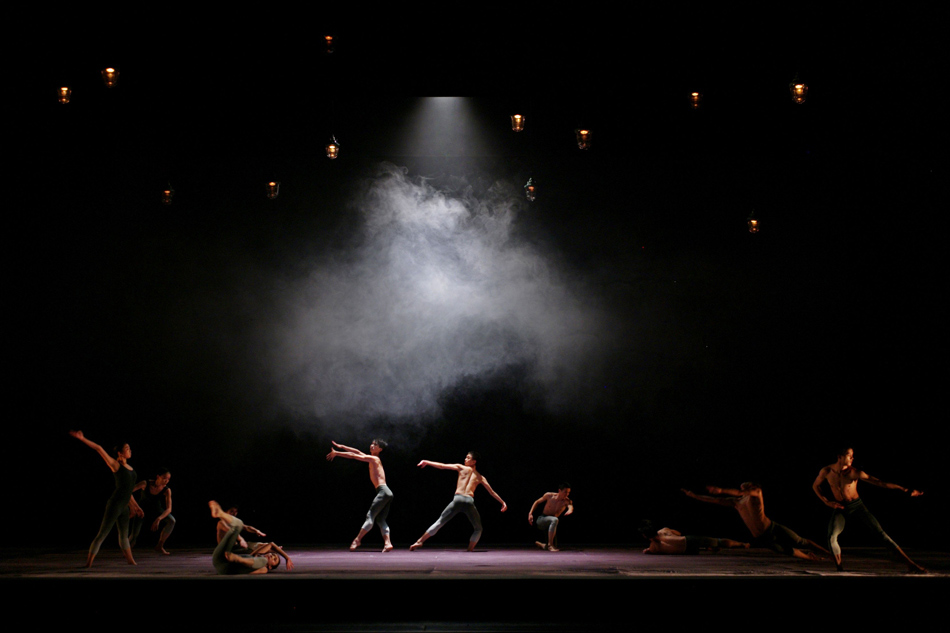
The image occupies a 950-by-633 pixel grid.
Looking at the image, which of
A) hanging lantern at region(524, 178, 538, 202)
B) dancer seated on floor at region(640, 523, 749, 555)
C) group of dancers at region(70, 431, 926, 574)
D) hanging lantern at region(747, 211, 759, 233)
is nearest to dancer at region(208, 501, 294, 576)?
group of dancers at region(70, 431, 926, 574)

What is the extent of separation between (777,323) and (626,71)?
15.7ft

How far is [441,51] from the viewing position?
902 centimetres

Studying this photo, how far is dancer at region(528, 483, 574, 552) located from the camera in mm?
10133

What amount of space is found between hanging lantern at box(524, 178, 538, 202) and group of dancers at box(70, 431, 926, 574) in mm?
3941

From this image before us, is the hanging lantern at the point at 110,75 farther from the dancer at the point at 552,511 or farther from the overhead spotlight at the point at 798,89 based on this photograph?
the overhead spotlight at the point at 798,89

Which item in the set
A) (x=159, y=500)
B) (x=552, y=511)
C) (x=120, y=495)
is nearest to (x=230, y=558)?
(x=120, y=495)

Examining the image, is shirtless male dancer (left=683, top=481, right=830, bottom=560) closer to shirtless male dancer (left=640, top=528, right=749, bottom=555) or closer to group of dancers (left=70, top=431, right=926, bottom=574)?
group of dancers (left=70, top=431, right=926, bottom=574)

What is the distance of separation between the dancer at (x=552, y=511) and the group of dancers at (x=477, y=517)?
0.04 feet

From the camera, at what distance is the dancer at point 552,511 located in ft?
33.2

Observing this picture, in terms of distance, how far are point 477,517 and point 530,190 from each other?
15.3 ft

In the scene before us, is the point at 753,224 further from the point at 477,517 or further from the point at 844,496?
the point at 477,517

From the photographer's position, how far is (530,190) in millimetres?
11398

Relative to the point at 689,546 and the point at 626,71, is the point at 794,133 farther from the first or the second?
the point at 689,546

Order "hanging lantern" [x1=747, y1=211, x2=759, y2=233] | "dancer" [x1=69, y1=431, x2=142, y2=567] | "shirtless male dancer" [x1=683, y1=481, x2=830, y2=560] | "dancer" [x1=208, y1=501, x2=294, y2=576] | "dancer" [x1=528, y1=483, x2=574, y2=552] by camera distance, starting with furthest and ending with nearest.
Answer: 1. "hanging lantern" [x1=747, y1=211, x2=759, y2=233]
2. "dancer" [x1=528, y1=483, x2=574, y2=552]
3. "shirtless male dancer" [x1=683, y1=481, x2=830, y2=560]
4. "dancer" [x1=69, y1=431, x2=142, y2=567]
5. "dancer" [x1=208, y1=501, x2=294, y2=576]
